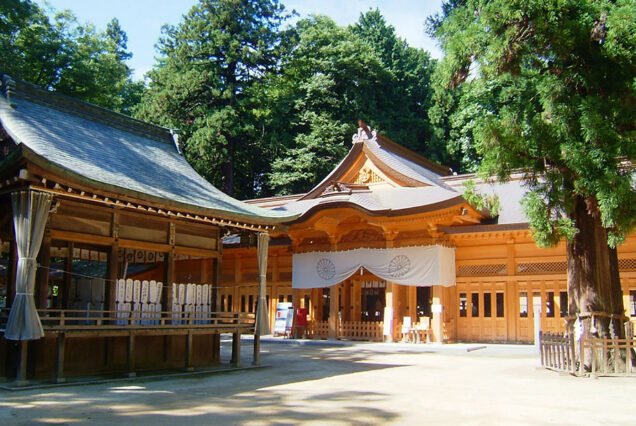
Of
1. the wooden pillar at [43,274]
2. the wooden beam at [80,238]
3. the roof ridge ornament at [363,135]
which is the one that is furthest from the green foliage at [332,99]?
the wooden pillar at [43,274]

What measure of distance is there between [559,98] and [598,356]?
5.21m

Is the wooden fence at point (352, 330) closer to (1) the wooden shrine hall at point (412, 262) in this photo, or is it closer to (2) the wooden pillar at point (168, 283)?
(1) the wooden shrine hall at point (412, 262)

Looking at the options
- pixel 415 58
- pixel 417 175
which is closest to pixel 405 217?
pixel 417 175

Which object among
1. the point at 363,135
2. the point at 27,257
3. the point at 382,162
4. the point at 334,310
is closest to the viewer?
the point at 27,257

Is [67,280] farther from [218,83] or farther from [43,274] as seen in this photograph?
[218,83]

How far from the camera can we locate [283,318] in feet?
73.3

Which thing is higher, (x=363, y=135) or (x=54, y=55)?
(x=54, y=55)

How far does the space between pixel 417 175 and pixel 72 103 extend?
13.0m

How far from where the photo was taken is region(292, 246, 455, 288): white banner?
19.7 meters

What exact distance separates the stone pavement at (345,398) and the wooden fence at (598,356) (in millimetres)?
361

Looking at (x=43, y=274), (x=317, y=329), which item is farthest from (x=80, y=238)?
(x=317, y=329)

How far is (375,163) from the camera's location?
23188mm

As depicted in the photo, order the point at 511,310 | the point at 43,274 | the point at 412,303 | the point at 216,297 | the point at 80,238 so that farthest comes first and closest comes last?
the point at 412,303
the point at 511,310
the point at 216,297
the point at 80,238
the point at 43,274

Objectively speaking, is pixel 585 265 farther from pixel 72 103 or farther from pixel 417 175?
pixel 72 103
